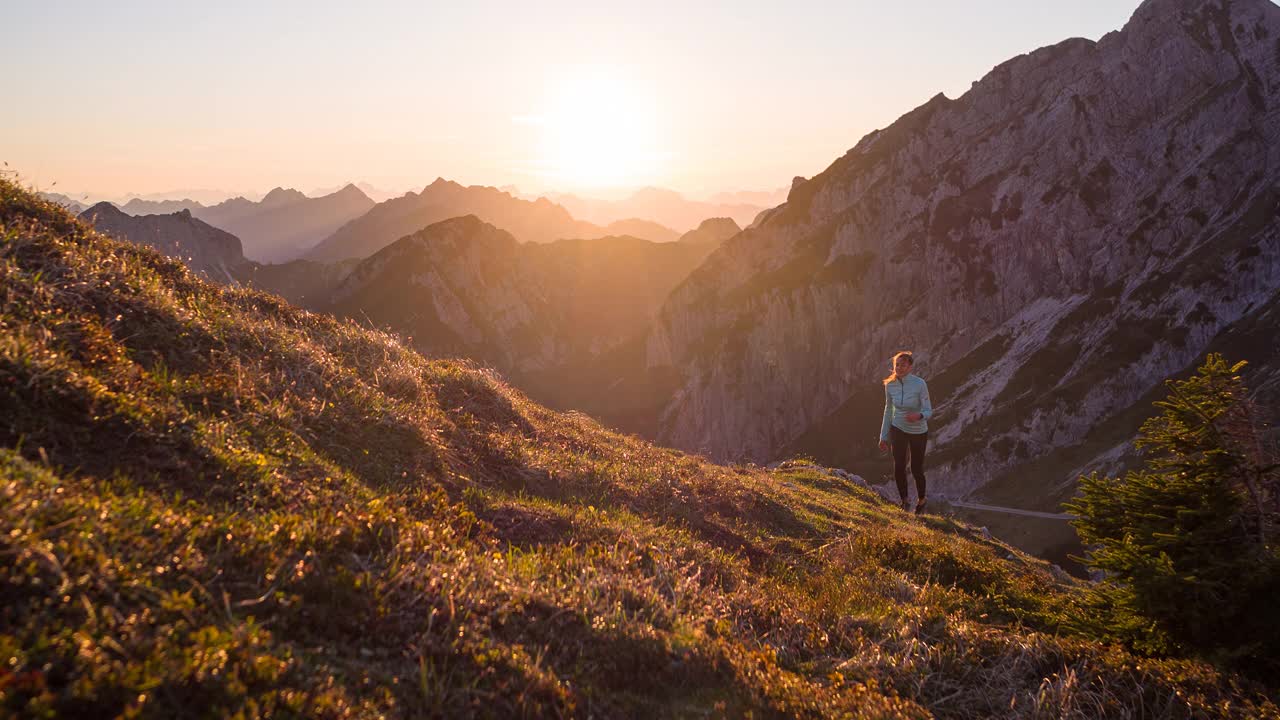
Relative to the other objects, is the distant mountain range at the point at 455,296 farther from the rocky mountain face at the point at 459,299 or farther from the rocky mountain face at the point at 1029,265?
the rocky mountain face at the point at 1029,265

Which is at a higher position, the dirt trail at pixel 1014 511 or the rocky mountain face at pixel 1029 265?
the rocky mountain face at pixel 1029 265

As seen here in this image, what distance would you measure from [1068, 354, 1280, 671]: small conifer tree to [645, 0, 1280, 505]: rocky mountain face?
71231mm

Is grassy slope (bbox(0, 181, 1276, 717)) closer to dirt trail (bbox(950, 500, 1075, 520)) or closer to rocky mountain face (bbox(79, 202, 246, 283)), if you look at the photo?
dirt trail (bbox(950, 500, 1075, 520))

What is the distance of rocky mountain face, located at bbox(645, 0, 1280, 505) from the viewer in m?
79.9

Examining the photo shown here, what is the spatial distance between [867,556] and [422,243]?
182 meters

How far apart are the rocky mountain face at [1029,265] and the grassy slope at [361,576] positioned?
2869 inches

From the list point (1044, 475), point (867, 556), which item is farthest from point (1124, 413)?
point (867, 556)

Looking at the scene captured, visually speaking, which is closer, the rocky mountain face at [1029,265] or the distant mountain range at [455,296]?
the rocky mountain face at [1029,265]

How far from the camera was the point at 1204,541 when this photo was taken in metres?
6.28

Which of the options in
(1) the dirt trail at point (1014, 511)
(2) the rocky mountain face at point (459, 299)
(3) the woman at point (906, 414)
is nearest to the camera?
(3) the woman at point (906, 414)

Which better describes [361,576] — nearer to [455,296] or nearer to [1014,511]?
[1014,511]

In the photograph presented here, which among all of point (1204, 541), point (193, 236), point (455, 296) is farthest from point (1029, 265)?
point (193, 236)

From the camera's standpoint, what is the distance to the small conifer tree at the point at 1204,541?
19.3ft

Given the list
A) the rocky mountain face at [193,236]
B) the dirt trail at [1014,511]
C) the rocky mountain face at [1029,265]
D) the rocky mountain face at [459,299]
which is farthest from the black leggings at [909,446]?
the rocky mountain face at [193,236]
